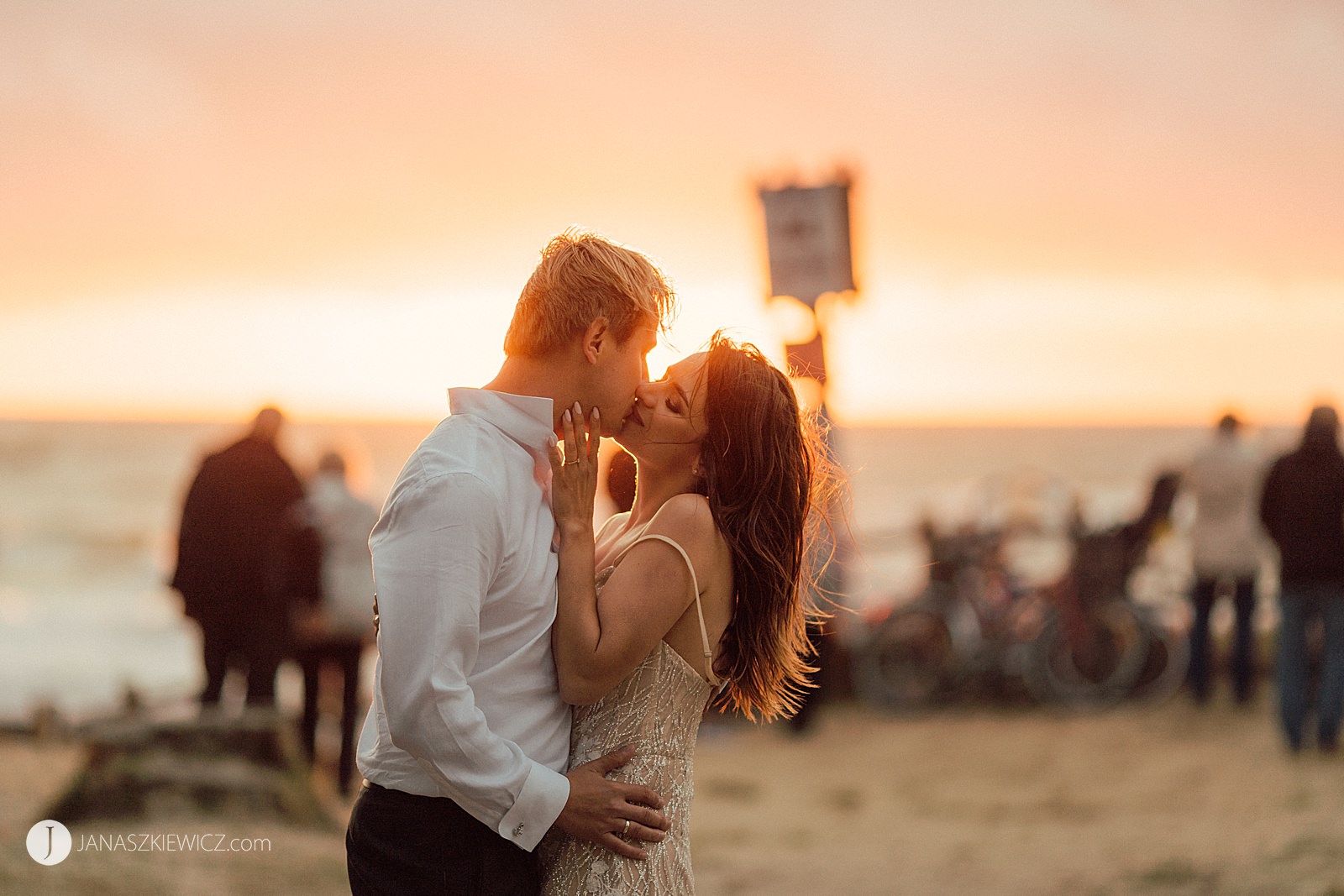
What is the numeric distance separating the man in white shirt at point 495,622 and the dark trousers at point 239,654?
4.72 meters

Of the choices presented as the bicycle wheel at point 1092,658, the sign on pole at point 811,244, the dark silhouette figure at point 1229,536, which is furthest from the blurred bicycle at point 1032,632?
the sign on pole at point 811,244

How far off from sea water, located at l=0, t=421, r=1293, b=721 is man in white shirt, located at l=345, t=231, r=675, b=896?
0.77 meters

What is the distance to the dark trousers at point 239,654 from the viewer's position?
6.43m

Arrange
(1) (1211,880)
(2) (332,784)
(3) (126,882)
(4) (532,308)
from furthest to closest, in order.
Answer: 1. (2) (332,784)
2. (1) (1211,880)
3. (3) (126,882)
4. (4) (532,308)

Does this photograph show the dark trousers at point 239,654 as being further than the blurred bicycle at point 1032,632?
No

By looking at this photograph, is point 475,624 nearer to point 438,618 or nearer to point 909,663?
point 438,618

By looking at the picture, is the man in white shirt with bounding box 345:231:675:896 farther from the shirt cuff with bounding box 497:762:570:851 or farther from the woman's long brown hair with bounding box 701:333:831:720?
the woman's long brown hair with bounding box 701:333:831:720

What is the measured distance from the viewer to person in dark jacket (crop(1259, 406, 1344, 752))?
23.1 ft

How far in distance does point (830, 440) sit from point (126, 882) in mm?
4305

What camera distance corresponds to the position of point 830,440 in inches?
283

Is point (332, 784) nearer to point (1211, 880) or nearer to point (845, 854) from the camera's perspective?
point (845, 854)

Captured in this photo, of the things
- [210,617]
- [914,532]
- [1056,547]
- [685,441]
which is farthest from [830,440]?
[1056,547]

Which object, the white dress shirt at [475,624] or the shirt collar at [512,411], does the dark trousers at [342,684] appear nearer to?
the white dress shirt at [475,624]

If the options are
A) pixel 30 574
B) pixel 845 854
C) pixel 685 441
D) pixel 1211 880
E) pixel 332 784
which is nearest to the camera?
pixel 685 441
